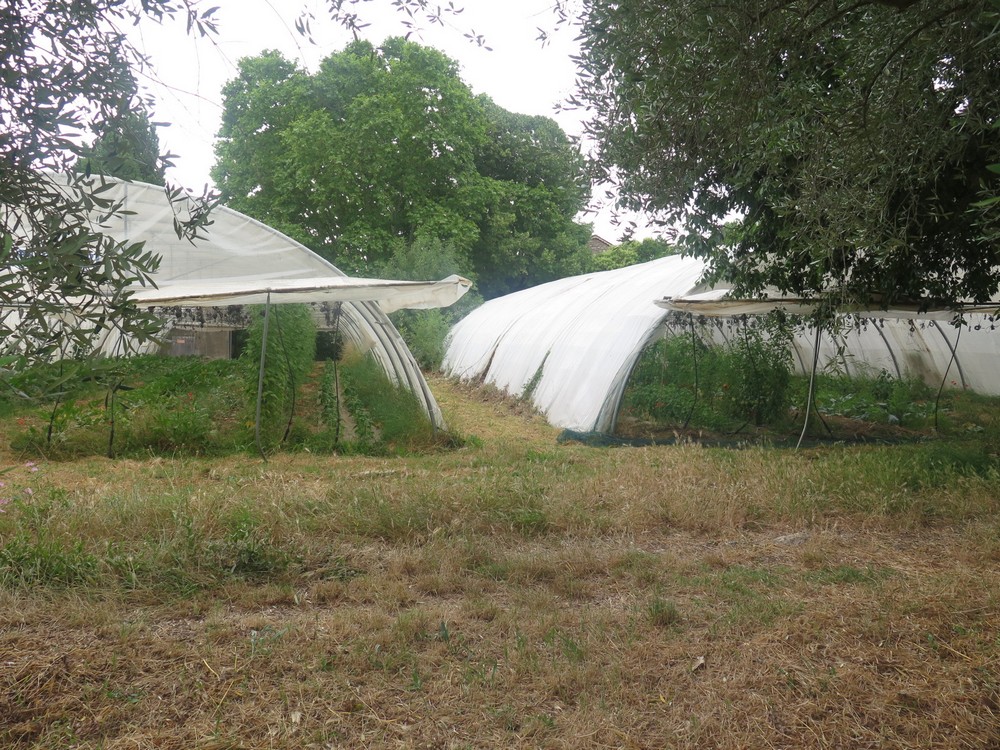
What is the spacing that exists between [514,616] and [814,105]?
12.5ft

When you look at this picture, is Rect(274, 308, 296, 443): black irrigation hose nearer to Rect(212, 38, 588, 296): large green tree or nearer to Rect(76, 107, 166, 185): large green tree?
Rect(76, 107, 166, 185): large green tree

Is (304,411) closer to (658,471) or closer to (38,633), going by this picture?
(658,471)

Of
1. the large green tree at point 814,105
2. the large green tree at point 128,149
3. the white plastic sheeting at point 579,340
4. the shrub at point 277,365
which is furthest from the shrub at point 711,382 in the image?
the large green tree at point 128,149

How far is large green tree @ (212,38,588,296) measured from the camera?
2420cm

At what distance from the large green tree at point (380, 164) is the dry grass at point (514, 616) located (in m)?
18.5

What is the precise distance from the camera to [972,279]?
300 inches

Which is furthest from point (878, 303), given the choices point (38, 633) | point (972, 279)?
point (38, 633)

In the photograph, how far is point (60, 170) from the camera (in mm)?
3256

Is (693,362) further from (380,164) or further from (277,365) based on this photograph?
(380,164)

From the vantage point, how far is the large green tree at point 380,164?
24.2 meters

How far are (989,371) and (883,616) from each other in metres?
12.2

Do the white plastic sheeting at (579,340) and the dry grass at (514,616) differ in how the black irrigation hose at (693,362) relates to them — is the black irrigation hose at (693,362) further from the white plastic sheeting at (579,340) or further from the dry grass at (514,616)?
the dry grass at (514,616)

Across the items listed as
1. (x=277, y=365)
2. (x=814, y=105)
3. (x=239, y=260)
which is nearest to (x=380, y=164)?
(x=239, y=260)

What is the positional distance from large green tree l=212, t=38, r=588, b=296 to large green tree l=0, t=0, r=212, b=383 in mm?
19241
